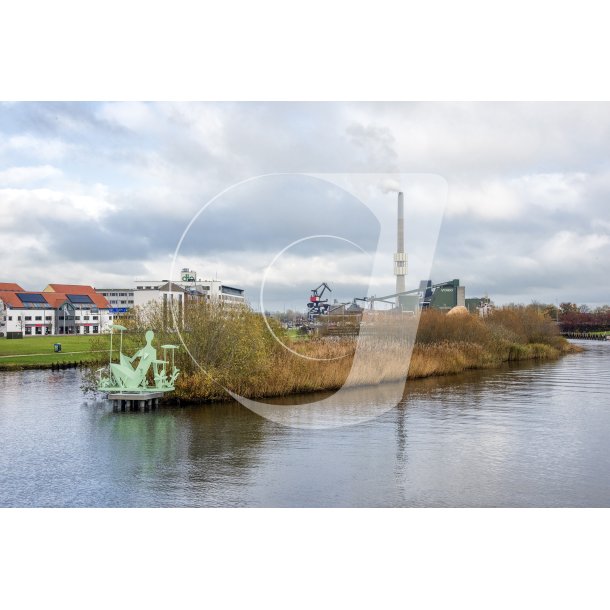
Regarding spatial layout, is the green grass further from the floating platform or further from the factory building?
the floating platform

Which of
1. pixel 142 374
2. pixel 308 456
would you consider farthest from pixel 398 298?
pixel 308 456

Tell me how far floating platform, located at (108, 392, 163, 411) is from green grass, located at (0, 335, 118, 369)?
577 centimetres

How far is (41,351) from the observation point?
23.7m

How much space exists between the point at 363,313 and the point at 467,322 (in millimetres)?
7561

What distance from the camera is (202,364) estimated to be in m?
13.5

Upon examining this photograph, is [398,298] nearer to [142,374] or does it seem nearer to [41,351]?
[142,374]

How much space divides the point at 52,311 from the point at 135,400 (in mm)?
14686

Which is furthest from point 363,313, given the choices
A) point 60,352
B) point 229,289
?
point 60,352

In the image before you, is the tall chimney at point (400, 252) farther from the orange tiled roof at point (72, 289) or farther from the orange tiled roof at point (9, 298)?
the orange tiled roof at point (9, 298)

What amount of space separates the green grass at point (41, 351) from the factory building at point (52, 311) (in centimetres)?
34

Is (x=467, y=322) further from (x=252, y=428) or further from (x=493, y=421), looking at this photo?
(x=252, y=428)

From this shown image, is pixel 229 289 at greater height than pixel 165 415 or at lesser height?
greater

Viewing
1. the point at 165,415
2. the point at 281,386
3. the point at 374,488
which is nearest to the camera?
the point at 374,488

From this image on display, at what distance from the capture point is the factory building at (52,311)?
23.1 metres
